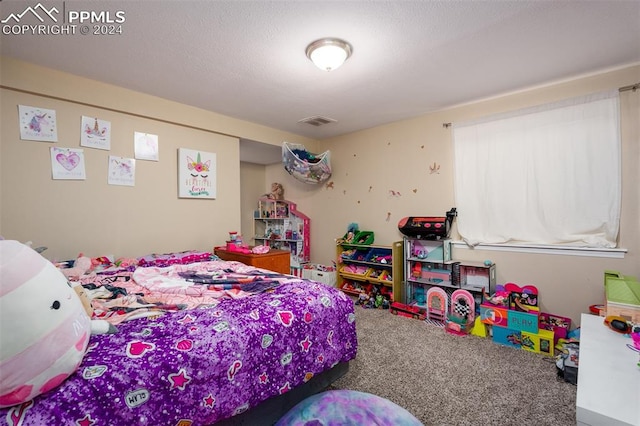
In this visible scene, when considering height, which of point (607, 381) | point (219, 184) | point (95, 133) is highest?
point (95, 133)

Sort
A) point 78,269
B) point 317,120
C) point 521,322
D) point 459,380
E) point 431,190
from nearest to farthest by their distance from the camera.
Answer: point 459,380 → point 78,269 → point 521,322 → point 431,190 → point 317,120

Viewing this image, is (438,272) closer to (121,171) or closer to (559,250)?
(559,250)

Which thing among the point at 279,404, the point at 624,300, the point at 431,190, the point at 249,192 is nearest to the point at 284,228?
the point at 249,192

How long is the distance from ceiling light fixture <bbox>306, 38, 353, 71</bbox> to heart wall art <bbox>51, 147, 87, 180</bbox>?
2173 millimetres

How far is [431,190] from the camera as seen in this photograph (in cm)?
334

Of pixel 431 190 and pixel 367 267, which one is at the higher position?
pixel 431 190

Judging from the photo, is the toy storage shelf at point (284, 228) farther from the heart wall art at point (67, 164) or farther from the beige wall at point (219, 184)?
Answer: the heart wall art at point (67, 164)

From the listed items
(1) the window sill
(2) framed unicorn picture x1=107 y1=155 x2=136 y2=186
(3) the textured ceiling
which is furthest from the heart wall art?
(1) the window sill

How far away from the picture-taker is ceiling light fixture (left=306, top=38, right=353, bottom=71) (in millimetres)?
1901

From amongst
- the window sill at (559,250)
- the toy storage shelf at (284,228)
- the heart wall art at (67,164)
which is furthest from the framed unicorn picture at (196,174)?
the window sill at (559,250)

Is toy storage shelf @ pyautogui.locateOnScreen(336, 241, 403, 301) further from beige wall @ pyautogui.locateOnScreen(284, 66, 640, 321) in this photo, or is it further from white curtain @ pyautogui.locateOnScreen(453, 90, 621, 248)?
white curtain @ pyautogui.locateOnScreen(453, 90, 621, 248)

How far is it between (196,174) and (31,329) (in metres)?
2.58

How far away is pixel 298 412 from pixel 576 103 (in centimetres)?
327

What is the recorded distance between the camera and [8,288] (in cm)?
74
